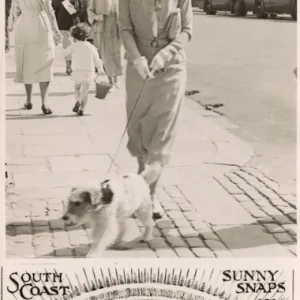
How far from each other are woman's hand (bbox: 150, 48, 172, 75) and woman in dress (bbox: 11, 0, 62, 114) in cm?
30

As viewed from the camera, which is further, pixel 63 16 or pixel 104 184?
pixel 63 16

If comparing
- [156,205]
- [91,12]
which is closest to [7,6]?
[91,12]

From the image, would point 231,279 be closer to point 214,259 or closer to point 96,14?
point 214,259

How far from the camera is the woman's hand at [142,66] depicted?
2652 mm

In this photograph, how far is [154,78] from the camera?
2682 mm

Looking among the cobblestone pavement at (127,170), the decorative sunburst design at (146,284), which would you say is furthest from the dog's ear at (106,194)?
the decorative sunburst design at (146,284)

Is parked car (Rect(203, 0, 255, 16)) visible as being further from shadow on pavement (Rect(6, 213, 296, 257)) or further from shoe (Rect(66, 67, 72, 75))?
shadow on pavement (Rect(6, 213, 296, 257))

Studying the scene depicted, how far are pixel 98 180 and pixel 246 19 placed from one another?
0.75 metres

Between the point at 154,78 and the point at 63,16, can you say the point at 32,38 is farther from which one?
the point at 154,78

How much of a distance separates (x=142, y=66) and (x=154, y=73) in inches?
1.8

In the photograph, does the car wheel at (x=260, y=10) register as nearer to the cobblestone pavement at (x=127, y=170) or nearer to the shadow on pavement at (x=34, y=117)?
the cobblestone pavement at (x=127, y=170)

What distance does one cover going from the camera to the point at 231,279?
8.80 feet

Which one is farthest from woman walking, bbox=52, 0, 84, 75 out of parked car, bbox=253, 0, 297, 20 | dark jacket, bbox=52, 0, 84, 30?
parked car, bbox=253, 0, 297, 20

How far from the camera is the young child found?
2.71 m
